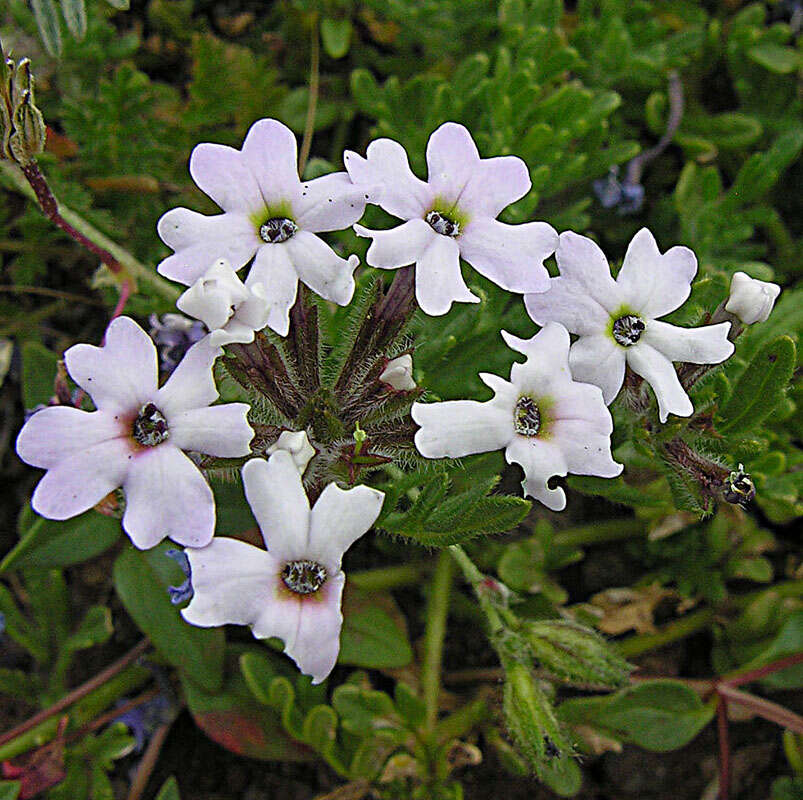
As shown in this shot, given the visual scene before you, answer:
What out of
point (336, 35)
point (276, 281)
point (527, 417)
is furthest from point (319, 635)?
point (336, 35)

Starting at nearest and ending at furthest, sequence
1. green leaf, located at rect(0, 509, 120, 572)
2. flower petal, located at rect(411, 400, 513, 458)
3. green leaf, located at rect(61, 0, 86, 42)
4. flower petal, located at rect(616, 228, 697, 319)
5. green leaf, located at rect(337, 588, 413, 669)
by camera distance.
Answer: flower petal, located at rect(411, 400, 513, 458) → flower petal, located at rect(616, 228, 697, 319) → green leaf, located at rect(61, 0, 86, 42) → green leaf, located at rect(0, 509, 120, 572) → green leaf, located at rect(337, 588, 413, 669)

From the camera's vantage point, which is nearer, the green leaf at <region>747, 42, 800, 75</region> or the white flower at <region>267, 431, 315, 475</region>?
the white flower at <region>267, 431, 315, 475</region>

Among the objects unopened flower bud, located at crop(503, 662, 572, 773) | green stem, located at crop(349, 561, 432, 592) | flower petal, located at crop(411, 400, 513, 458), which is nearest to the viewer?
flower petal, located at crop(411, 400, 513, 458)

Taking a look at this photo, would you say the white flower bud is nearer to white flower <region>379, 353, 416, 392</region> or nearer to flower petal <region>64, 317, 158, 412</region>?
flower petal <region>64, 317, 158, 412</region>

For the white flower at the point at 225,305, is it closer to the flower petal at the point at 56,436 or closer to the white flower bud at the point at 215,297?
the white flower bud at the point at 215,297

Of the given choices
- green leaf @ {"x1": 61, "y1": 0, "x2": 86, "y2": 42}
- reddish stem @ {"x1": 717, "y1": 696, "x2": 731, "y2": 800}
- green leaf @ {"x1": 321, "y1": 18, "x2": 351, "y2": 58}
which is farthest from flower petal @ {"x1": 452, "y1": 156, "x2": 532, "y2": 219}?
reddish stem @ {"x1": 717, "y1": 696, "x2": 731, "y2": 800}

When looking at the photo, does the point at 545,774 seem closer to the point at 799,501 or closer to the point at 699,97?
the point at 799,501

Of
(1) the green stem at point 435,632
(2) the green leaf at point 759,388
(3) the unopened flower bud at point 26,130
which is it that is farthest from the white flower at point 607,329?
(1) the green stem at point 435,632

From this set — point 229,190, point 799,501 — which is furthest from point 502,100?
point 799,501
